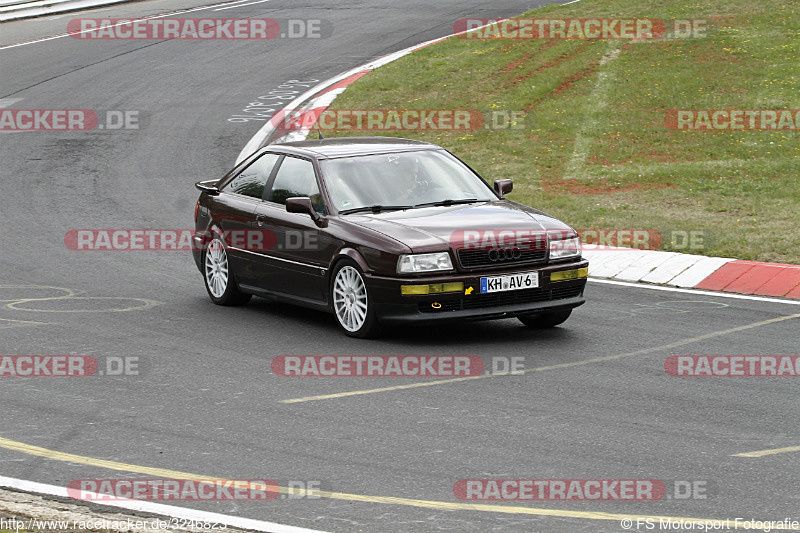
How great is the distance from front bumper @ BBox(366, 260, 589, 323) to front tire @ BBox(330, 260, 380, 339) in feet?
0.43

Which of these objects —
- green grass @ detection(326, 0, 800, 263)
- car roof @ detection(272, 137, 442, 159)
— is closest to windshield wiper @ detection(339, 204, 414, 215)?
car roof @ detection(272, 137, 442, 159)

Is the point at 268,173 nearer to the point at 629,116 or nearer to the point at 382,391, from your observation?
the point at 382,391

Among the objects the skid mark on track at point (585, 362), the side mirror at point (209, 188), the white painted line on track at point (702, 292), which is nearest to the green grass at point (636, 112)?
the white painted line on track at point (702, 292)

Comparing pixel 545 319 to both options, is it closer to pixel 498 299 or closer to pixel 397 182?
pixel 498 299

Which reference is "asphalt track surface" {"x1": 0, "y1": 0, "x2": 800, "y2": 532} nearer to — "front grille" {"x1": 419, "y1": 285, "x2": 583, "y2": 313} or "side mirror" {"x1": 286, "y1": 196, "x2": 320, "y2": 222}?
"front grille" {"x1": 419, "y1": 285, "x2": 583, "y2": 313}

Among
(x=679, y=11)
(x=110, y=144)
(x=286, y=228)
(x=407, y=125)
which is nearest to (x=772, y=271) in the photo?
(x=286, y=228)

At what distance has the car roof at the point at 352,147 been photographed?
10789mm

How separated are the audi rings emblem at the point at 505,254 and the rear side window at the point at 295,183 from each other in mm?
1699

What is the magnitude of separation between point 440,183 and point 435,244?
1.42 metres

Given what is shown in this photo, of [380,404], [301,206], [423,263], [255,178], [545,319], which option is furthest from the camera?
[255,178]

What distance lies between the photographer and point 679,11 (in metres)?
29.7

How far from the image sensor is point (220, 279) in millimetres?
11461

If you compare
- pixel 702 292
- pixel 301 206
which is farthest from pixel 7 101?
pixel 702 292

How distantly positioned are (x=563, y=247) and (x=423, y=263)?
1261 millimetres
